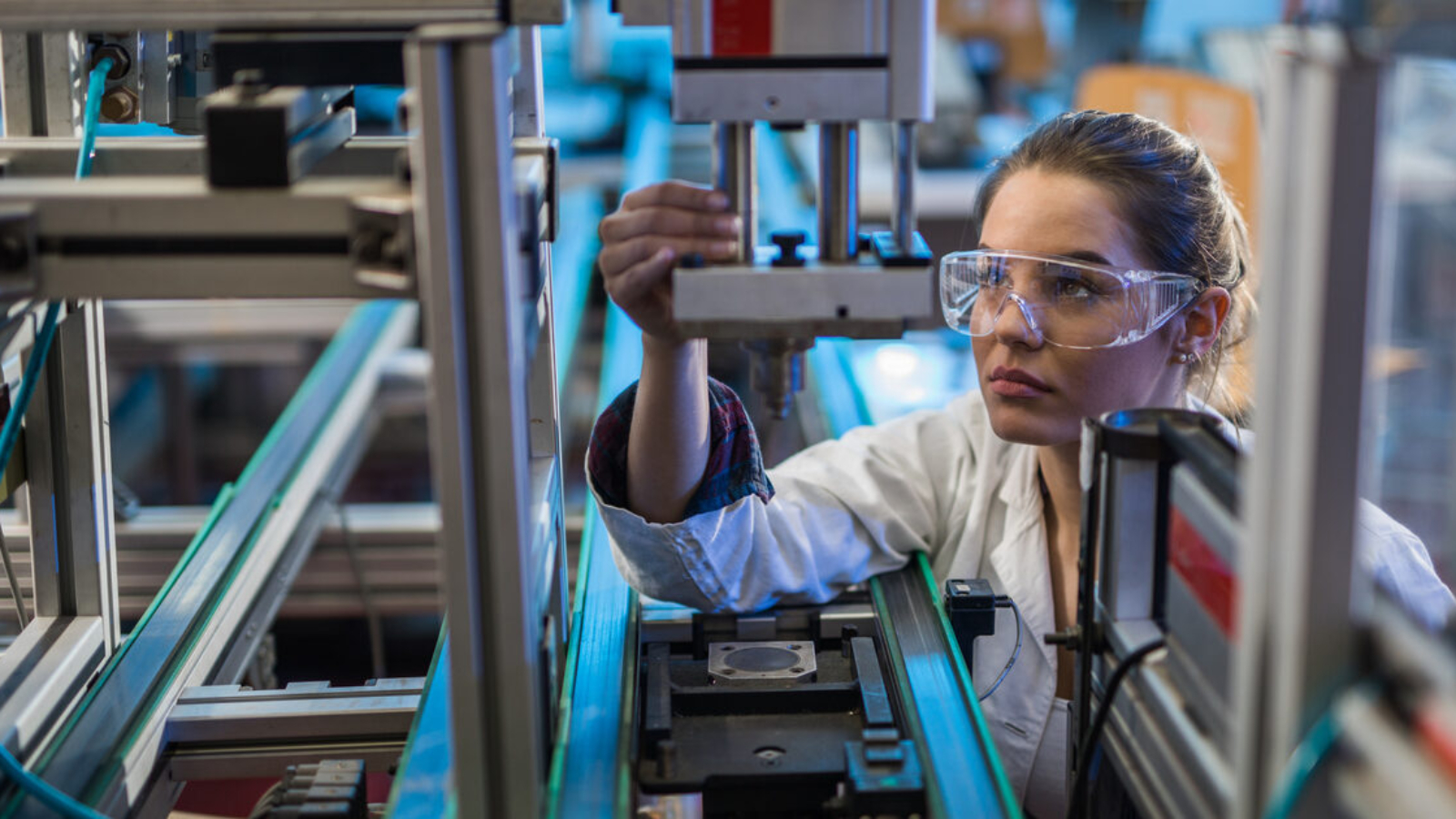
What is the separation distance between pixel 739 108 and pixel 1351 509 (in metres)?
0.50

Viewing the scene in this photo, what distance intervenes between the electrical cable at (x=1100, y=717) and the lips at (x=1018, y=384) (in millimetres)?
427

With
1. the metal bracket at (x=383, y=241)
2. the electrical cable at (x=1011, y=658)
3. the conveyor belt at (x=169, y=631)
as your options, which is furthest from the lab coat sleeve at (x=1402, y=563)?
the conveyor belt at (x=169, y=631)

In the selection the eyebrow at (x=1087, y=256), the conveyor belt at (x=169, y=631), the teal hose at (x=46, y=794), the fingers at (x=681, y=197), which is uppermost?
the fingers at (x=681, y=197)

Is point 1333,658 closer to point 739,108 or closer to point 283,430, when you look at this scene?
point 739,108

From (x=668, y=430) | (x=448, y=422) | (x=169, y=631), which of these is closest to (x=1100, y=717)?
(x=668, y=430)

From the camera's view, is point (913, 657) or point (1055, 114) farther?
point (1055, 114)

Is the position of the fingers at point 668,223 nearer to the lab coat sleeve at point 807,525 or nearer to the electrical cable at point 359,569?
the lab coat sleeve at point 807,525

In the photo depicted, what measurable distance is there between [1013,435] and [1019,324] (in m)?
0.13

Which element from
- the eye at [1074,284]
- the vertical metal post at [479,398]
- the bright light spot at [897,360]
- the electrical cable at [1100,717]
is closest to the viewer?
the vertical metal post at [479,398]

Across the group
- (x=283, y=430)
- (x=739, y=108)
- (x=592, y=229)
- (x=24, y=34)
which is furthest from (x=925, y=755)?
(x=592, y=229)

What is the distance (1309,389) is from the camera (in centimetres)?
75

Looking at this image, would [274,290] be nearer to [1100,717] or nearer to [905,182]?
[905,182]

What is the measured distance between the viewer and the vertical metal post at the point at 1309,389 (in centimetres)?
73

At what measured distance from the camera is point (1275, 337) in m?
0.78
